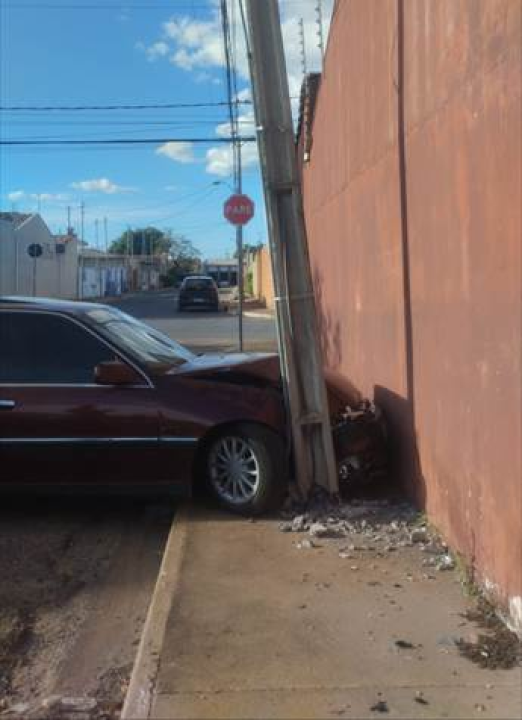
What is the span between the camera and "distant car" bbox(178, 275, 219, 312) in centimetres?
4294

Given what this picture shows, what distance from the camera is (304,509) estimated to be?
641 cm

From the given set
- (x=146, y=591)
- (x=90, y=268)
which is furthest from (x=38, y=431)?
(x=90, y=268)

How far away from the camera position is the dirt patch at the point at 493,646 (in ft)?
12.9

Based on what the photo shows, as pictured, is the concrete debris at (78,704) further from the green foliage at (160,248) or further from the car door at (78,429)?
the green foliage at (160,248)

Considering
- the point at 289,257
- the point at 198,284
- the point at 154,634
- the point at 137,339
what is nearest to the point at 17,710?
the point at 154,634

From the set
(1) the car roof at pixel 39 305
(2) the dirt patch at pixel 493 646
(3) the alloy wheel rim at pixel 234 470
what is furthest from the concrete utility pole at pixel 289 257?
(2) the dirt patch at pixel 493 646

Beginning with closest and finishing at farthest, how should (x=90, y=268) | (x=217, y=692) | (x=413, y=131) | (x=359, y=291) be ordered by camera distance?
(x=217, y=692) → (x=413, y=131) → (x=359, y=291) → (x=90, y=268)

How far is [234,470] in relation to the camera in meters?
6.42

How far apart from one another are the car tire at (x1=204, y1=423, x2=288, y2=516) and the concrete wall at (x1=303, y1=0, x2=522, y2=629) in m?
0.95

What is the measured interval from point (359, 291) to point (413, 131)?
267 cm

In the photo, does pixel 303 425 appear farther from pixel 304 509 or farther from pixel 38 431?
pixel 38 431

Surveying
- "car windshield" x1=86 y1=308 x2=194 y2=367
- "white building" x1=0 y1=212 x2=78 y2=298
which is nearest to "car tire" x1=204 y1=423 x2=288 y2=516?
"car windshield" x1=86 y1=308 x2=194 y2=367

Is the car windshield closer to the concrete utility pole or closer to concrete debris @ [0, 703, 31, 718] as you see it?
the concrete utility pole

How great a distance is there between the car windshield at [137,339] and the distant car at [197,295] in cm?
3524
